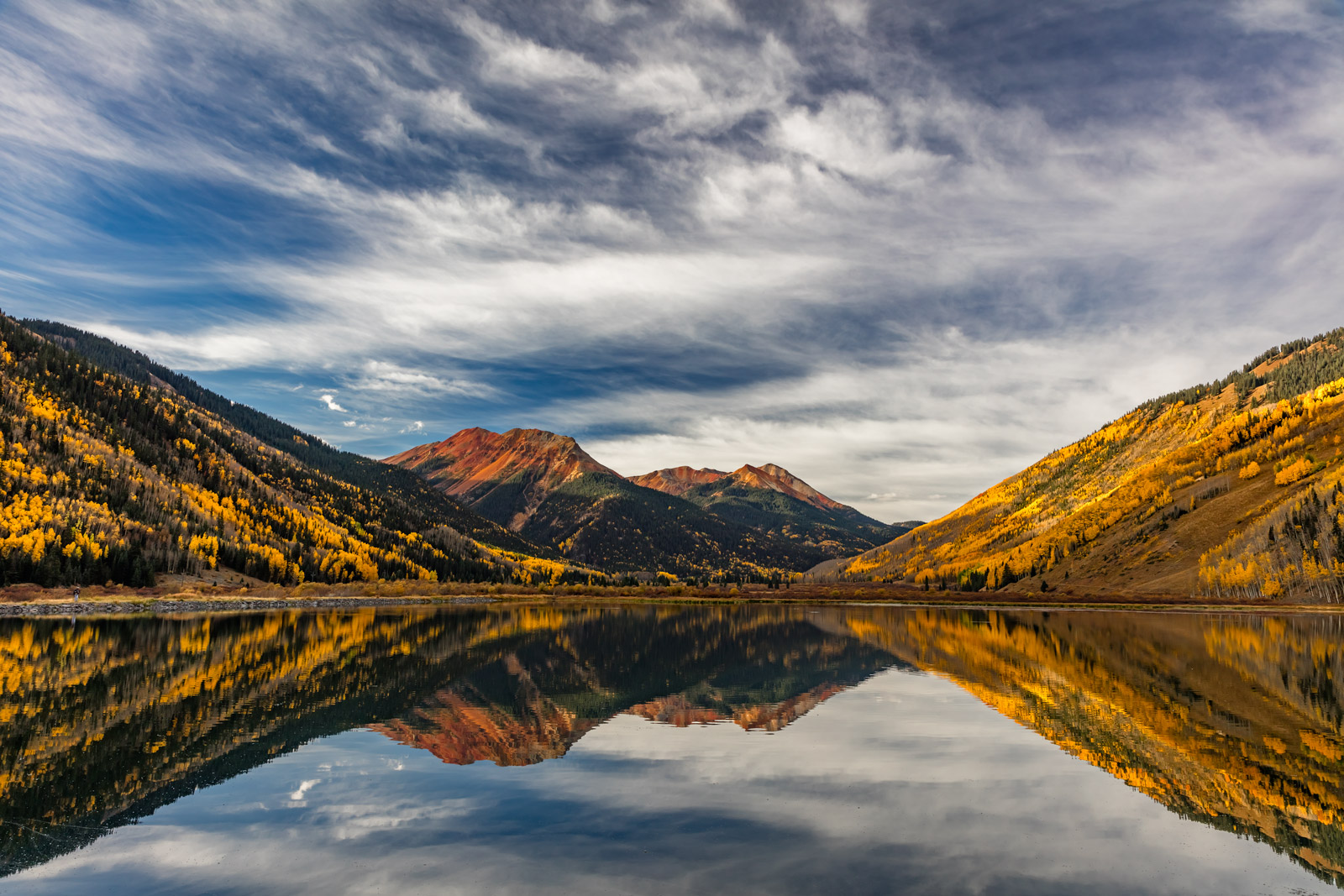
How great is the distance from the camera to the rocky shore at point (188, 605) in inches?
4109

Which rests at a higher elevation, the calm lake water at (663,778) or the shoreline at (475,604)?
the calm lake water at (663,778)

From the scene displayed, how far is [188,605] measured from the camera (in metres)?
127

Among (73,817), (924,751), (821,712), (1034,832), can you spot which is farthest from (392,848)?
(821,712)

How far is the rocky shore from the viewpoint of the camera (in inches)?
4109

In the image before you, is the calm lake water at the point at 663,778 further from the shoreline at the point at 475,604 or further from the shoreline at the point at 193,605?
the shoreline at the point at 475,604

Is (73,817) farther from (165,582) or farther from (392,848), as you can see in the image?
(165,582)

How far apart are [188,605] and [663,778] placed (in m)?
137

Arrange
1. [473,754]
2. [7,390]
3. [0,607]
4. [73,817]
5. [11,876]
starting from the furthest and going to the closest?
[7,390]
[0,607]
[473,754]
[73,817]
[11,876]

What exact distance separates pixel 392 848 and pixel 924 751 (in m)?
18.4

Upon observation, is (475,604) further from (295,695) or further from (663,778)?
(663,778)

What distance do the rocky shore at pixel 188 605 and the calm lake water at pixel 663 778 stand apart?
3063 inches

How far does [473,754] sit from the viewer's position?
24.6m

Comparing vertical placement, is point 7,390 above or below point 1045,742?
above

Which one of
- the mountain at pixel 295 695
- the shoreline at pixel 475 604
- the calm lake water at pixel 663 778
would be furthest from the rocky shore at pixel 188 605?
the calm lake water at pixel 663 778
